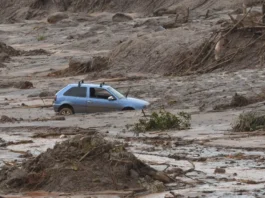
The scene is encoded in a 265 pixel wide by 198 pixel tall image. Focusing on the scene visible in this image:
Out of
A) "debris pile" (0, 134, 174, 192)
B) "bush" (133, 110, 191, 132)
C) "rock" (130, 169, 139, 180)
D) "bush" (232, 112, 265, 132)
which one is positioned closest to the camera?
"debris pile" (0, 134, 174, 192)

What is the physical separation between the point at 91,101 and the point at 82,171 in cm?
1642

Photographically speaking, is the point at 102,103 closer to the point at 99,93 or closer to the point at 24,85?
the point at 99,93

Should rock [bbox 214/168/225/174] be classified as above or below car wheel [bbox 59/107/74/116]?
below

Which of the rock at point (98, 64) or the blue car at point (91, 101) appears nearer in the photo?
the blue car at point (91, 101)

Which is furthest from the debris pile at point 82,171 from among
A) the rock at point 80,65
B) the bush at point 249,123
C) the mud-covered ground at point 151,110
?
the rock at point 80,65

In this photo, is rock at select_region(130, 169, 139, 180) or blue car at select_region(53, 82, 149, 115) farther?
blue car at select_region(53, 82, 149, 115)

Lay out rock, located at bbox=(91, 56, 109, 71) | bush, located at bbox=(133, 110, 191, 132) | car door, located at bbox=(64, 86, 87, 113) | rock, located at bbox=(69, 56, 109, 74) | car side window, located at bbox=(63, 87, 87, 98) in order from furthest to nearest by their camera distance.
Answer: rock, located at bbox=(69, 56, 109, 74) → rock, located at bbox=(91, 56, 109, 71) → car side window, located at bbox=(63, 87, 87, 98) → car door, located at bbox=(64, 86, 87, 113) → bush, located at bbox=(133, 110, 191, 132)

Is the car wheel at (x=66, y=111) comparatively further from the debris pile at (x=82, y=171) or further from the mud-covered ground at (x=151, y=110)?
the debris pile at (x=82, y=171)

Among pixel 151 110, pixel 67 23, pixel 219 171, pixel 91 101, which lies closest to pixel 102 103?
pixel 91 101

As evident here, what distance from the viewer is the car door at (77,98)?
102 feet

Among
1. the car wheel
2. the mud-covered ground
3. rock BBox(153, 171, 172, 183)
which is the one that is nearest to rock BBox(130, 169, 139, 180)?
rock BBox(153, 171, 172, 183)

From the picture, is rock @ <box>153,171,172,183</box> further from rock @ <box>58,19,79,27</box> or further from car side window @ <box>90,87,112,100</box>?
rock @ <box>58,19,79,27</box>

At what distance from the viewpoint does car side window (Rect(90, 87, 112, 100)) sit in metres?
31.0

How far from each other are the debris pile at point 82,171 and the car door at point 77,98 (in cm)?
1564
